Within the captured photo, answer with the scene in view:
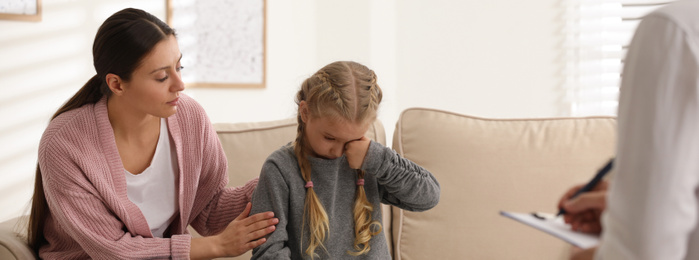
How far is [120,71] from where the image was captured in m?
1.54

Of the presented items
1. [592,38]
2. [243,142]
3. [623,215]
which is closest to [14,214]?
[243,142]

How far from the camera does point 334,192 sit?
159 cm

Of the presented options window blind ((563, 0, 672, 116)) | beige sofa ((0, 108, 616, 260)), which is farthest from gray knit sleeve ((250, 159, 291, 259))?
window blind ((563, 0, 672, 116))

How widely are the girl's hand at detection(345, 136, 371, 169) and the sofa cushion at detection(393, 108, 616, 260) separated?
541 mm

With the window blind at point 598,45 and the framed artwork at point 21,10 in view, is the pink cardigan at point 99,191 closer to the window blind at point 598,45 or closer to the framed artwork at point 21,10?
the framed artwork at point 21,10

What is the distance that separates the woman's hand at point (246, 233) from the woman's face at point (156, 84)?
32cm

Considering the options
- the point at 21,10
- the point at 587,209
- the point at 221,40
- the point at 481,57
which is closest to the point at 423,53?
the point at 481,57

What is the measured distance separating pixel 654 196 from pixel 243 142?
1.53 meters

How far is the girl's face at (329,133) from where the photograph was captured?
4.87 ft

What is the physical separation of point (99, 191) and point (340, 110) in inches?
23.7

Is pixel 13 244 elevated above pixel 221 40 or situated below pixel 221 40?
below

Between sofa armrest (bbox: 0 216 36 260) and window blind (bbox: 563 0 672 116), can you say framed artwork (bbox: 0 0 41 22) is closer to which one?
sofa armrest (bbox: 0 216 36 260)

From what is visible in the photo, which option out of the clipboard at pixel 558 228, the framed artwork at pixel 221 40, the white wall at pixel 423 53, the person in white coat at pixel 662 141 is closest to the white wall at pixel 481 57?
the white wall at pixel 423 53

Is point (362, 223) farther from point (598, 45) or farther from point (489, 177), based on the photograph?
point (598, 45)
